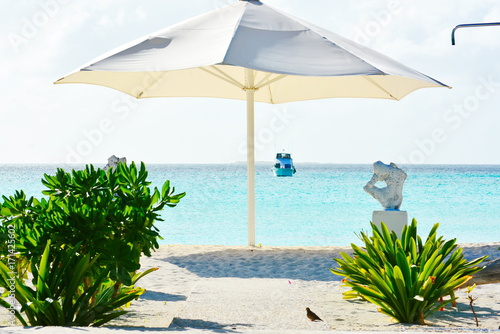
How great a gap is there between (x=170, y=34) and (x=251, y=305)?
10.6 ft

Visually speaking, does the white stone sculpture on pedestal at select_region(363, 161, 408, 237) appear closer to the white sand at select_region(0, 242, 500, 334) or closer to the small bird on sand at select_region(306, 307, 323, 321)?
the white sand at select_region(0, 242, 500, 334)

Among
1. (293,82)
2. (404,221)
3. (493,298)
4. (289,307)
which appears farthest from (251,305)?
(293,82)

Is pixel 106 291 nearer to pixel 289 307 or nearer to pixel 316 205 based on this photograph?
pixel 289 307

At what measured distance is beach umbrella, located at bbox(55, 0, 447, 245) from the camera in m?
5.20

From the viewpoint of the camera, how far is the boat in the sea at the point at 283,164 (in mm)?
38250

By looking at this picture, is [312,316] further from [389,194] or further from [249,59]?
[389,194]

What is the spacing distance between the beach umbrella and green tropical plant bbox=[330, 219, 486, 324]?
1742 millimetres

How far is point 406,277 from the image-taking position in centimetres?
357

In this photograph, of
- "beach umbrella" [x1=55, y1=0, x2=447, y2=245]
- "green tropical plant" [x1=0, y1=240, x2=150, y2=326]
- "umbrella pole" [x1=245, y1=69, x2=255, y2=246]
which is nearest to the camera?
"green tropical plant" [x1=0, y1=240, x2=150, y2=326]

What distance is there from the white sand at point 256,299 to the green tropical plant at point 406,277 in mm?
127

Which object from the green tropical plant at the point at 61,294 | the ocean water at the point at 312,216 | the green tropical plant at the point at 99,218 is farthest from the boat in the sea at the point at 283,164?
the green tropical plant at the point at 61,294

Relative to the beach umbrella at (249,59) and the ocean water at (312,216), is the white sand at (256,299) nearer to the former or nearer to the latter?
the beach umbrella at (249,59)

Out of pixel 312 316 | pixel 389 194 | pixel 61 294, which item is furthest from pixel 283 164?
pixel 61 294

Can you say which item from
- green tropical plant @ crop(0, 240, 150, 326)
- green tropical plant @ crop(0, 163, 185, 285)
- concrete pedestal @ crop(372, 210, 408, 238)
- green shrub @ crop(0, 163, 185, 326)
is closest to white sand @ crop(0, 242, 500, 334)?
green tropical plant @ crop(0, 240, 150, 326)
